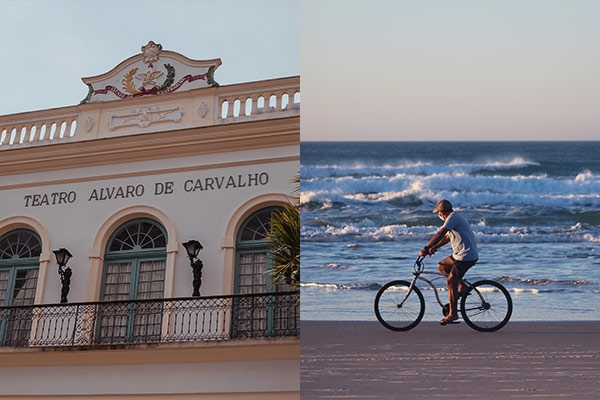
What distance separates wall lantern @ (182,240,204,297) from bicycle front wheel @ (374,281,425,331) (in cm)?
440

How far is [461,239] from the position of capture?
7.26 m

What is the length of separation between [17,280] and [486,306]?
8187 mm

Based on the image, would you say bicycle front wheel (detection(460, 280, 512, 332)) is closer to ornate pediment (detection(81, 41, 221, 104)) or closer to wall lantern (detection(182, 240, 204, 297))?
wall lantern (detection(182, 240, 204, 297))

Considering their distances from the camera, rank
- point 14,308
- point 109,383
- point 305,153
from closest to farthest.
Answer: point 305,153, point 109,383, point 14,308

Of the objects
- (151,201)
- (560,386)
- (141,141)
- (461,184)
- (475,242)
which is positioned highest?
(141,141)

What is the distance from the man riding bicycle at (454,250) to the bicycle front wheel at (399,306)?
27 centimetres

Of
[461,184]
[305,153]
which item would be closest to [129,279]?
[305,153]

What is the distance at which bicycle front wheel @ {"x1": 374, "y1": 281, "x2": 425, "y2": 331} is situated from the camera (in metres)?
7.16

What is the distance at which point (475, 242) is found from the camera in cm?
726

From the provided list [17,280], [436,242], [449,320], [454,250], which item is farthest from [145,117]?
[449,320]

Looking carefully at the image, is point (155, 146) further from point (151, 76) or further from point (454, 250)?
point (454, 250)

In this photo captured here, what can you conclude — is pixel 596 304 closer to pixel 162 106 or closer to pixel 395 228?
pixel 395 228

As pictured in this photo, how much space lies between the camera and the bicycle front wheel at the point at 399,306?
7160 millimetres

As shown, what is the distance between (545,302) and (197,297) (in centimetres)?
537
